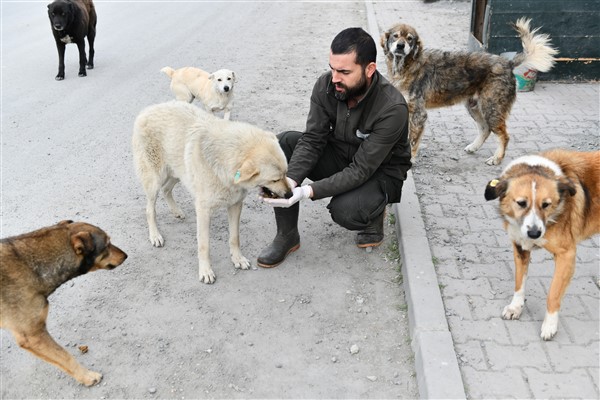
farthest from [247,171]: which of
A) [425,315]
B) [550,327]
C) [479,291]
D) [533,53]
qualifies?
[533,53]

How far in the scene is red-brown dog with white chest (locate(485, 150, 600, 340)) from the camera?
10.7ft

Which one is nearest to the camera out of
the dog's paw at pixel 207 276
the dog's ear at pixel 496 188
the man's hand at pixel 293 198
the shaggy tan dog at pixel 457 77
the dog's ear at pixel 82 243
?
the dog's ear at pixel 82 243

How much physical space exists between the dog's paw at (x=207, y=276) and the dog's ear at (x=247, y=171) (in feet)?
3.08

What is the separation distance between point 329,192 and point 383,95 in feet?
2.88

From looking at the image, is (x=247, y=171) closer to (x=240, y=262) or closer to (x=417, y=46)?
(x=240, y=262)

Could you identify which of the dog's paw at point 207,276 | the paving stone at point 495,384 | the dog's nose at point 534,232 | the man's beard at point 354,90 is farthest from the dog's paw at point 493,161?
the dog's paw at point 207,276

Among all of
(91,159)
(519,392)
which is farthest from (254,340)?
(91,159)

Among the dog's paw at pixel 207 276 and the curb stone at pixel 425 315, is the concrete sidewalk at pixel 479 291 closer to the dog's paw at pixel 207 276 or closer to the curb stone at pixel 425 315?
the curb stone at pixel 425 315

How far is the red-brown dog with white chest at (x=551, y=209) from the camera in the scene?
10.7 feet

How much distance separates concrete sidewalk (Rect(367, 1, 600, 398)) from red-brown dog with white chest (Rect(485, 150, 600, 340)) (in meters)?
0.22

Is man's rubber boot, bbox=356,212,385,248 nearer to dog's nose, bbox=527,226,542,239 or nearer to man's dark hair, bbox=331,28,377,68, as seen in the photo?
man's dark hair, bbox=331,28,377,68

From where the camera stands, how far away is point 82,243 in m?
3.28

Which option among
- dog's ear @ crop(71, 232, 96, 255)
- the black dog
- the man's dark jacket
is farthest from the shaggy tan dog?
the black dog

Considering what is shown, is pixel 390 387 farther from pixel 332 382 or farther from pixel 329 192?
pixel 329 192
